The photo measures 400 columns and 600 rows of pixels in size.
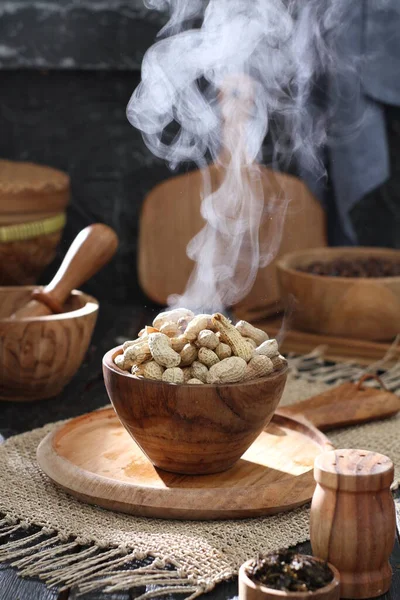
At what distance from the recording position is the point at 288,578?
84 centimetres

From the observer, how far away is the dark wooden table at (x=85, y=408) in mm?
929

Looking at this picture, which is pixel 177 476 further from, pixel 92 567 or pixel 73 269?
pixel 73 269

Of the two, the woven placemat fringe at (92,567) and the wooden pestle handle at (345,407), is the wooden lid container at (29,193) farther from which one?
the woven placemat fringe at (92,567)

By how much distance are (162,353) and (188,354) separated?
38mm

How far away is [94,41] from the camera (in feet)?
7.70

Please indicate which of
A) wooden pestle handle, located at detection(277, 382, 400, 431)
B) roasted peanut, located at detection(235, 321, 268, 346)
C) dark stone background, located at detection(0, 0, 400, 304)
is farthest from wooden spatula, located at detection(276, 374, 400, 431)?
dark stone background, located at detection(0, 0, 400, 304)

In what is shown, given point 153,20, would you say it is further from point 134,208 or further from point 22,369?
point 22,369

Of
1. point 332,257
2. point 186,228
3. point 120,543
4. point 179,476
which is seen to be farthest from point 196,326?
point 186,228

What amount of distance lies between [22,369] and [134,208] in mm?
1029

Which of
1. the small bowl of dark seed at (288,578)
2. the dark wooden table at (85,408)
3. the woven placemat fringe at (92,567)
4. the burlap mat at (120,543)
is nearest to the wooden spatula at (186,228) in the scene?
the dark wooden table at (85,408)

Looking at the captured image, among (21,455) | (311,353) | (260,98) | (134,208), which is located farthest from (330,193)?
(21,455)

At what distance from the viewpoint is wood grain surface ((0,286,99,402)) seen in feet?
5.04

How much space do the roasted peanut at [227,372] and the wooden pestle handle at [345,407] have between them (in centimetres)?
29

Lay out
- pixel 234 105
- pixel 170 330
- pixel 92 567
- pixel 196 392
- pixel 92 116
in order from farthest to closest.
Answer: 1. pixel 92 116
2. pixel 234 105
3. pixel 170 330
4. pixel 196 392
5. pixel 92 567
